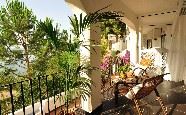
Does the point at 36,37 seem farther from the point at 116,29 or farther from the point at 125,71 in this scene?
the point at 125,71

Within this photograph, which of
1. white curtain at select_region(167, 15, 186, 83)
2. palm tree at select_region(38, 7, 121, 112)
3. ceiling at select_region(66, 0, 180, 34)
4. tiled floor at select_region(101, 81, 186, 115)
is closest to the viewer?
palm tree at select_region(38, 7, 121, 112)

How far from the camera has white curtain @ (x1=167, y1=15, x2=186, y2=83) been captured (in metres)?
6.10

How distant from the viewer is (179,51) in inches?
250

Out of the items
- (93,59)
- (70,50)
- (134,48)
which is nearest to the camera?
(70,50)

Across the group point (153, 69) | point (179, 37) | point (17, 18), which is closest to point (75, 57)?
point (179, 37)

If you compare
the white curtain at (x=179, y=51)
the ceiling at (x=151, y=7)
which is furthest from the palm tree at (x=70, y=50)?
the ceiling at (x=151, y=7)

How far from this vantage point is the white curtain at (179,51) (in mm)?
6096

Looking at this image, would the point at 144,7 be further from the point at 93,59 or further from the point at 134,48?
the point at 93,59

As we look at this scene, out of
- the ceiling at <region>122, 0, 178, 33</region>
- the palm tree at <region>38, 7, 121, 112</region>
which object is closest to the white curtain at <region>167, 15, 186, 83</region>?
the ceiling at <region>122, 0, 178, 33</region>

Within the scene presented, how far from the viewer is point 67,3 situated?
13.7ft

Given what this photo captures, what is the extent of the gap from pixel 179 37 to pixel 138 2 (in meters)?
1.71

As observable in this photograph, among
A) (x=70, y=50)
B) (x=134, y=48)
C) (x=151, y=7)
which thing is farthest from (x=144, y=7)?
(x=70, y=50)

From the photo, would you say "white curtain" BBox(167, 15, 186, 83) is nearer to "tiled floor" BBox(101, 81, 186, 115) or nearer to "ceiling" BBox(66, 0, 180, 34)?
"ceiling" BBox(66, 0, 180, 34)

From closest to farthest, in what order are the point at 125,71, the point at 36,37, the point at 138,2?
the point at 125,71, the point at 138,2, the point at 36,37
